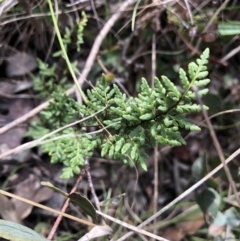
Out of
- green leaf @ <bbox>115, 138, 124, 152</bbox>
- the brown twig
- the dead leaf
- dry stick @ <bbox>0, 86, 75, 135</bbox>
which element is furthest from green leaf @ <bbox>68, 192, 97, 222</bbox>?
the brown twig

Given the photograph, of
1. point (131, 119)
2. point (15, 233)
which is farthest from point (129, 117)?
point (15, 233)

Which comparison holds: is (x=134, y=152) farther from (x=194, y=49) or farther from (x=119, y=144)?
Answer: (x=194, y=49)

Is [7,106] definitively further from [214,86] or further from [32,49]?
[214,86]

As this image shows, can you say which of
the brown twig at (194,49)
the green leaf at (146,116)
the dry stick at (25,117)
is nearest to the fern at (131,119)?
the green leaf at (146,116)

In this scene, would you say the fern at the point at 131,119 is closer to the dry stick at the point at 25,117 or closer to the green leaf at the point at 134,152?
the green leaf at the point at 134,152

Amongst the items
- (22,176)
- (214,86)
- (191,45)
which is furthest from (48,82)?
(214,86)

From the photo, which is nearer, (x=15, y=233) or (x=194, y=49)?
(x=15, y=233)

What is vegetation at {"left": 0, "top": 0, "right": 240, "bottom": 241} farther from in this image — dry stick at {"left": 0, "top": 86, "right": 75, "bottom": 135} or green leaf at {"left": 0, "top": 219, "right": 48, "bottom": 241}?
green leaf at {"left": 0, "top": 219, "right": 48, "bottom": 241}
